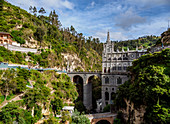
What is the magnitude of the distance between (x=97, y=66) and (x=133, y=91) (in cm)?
7383

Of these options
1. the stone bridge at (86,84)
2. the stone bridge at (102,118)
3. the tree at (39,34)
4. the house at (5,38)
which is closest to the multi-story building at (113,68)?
the stone bridge at (86,84)

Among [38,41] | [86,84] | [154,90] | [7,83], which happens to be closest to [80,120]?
[154,90]

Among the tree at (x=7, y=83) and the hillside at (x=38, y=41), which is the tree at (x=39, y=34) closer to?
the hillside at (x=38, y=41)

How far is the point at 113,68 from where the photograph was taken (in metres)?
51.8

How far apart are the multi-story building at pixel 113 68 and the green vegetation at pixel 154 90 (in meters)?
19.6

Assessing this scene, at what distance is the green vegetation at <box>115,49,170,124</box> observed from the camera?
72.7ft

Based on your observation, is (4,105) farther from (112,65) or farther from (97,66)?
(97,66)

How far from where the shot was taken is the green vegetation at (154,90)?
72.7 feet

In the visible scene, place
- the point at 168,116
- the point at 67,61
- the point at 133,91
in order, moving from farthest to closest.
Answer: the point at 67,61 < the point at 133,91 < the point at 168,116

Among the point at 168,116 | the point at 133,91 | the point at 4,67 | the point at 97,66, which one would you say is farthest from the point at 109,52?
the point at 97,66

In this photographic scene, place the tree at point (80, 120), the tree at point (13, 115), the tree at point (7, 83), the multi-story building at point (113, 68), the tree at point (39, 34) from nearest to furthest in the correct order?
the tree at point (13, 115), the tree at point (7, 83), the tree at point (80, 120), the multi-story building at point (113, 68), the tree at point (39, 34)

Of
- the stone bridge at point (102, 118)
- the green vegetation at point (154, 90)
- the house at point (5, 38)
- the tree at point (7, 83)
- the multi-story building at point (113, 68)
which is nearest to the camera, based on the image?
the green vegetation at point (154, 90)

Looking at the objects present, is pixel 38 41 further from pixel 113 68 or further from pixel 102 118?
pixel 102 118

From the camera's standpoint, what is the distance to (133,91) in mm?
28359
